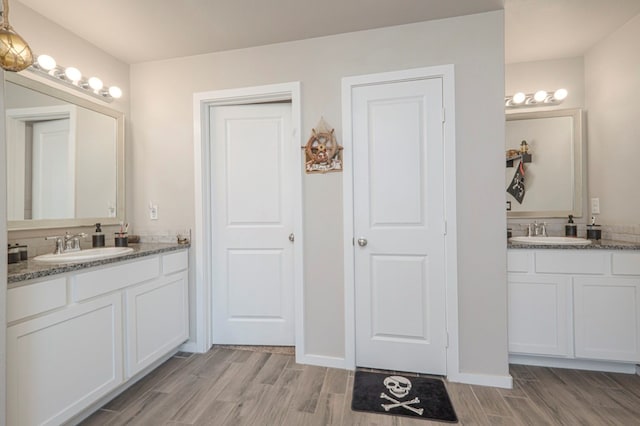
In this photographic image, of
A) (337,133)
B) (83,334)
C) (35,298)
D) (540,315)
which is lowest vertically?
(540,315)

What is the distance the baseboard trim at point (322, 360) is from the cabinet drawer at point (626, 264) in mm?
1935

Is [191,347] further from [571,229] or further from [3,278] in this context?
[571,229]

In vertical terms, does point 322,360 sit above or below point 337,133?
below

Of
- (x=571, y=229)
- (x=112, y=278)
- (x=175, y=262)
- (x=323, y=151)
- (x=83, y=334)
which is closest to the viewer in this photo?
(x=83, y=334)

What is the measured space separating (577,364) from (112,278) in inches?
123

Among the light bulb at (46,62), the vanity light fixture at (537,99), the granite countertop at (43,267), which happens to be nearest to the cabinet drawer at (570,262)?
the vanity light fixture at (537,99)

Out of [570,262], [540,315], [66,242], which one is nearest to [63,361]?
[66,242]

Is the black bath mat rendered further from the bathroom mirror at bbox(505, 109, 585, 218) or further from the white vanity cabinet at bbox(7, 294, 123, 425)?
the bathroom mirror at bbox(505, 109, 585, 218)

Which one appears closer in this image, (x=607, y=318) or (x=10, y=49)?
(x=10, y=49)

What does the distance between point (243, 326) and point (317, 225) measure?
3.70 feet

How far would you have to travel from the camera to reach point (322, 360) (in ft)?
7.14

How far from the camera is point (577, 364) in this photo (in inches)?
82.1

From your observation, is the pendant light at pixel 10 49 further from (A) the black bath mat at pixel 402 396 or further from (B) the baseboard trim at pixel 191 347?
(A) the black bath mat at pixel 402 396

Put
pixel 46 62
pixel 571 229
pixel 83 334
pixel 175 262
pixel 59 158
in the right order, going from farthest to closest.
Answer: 1. pixel 571 229
2. pixel 175 262
3. pixel 59 158
4. pixel 46 62
5. pixel 83 334
